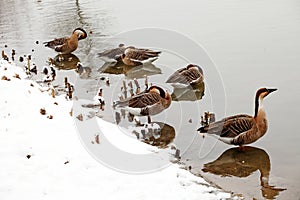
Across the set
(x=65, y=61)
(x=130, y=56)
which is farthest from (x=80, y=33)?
(x=130, y=56)

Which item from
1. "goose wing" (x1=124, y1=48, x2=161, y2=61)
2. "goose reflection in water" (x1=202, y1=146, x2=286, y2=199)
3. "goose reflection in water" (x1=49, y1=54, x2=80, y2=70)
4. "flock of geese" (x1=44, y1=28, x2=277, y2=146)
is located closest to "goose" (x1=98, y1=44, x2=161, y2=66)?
"goose wing" (x1=124, y1=48, x2=161, y2=61)

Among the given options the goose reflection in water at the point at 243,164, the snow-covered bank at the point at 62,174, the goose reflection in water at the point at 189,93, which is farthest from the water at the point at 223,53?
the snow-covered bank at the point at 62,174

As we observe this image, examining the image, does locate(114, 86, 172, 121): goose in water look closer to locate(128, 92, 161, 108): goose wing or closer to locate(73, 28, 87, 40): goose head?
locate(128, 92, 161, 108): goose wing

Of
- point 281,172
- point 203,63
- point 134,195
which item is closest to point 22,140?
point 134,195

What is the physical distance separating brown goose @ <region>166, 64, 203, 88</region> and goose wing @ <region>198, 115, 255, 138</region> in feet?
10.9

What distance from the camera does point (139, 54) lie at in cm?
1458

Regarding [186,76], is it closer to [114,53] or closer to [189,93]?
[189,93]

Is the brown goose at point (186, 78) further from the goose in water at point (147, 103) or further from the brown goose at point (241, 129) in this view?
the brown goose at point (241, 129)

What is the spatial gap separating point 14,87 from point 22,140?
3724mm

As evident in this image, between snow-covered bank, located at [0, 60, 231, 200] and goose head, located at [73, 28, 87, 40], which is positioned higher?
goose head, located at [73, 28, 87, 40]

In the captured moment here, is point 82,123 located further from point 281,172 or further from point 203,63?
point 203,63

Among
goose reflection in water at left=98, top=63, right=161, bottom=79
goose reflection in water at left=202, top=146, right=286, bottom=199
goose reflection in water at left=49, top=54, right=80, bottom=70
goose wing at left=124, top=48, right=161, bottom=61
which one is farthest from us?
goose reflection in water at left=49, top=54, right=80, bottom=70

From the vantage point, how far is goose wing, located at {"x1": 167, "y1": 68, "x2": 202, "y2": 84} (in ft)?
39.5

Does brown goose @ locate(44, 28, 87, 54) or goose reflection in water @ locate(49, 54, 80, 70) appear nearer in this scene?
goose reflection in water @ locate(49, 54, 80, 70)
